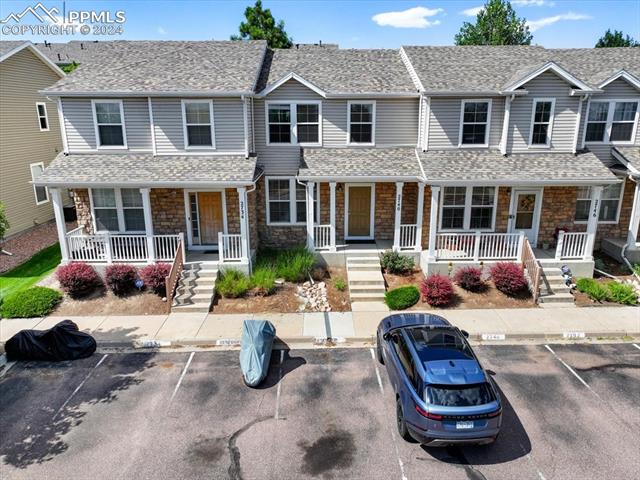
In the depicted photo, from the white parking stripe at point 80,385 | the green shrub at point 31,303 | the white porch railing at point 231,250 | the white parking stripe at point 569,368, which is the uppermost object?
the white porch railing at point 231,250

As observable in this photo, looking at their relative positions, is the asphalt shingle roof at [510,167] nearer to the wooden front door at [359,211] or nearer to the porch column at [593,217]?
the porch column at [593,217]

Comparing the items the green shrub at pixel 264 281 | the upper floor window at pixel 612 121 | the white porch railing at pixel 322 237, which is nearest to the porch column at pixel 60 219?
the green shrub at pixel 264 281

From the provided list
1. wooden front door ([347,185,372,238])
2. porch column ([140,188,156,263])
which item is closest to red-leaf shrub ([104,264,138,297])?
porch column ([140,188,156,263])

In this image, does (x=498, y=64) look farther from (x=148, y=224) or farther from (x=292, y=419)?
(x=292, y=419)

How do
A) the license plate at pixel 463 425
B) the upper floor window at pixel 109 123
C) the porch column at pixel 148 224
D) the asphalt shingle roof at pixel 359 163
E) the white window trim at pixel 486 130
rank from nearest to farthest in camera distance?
the license plate at pixel 463 425
the porch column at pixel 148 224
the asphalt shingle roof at pixel 359 163
the upper floor window at pixel 109 123
the white window trim at pixel 486 130

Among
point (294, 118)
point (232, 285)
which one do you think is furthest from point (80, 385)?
point (294, 118)

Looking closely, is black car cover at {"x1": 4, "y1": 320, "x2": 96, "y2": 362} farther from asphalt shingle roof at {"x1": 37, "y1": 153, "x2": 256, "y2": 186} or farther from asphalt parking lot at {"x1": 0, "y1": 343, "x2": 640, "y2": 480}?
asphalt shingle roof at {"x1": 37, "y1": 153, "x2": 256, "y2": 186}
